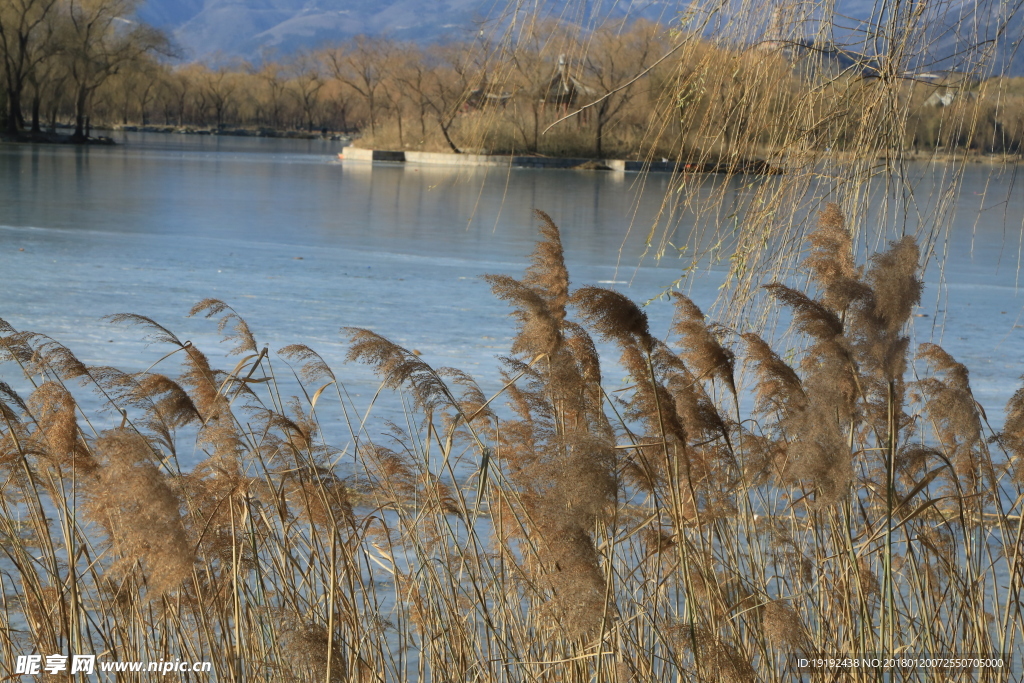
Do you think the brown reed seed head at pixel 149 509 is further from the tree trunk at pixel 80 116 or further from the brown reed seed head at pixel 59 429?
the tree trunk at pixel 80 116

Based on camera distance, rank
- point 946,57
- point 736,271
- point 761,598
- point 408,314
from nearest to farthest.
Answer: point 761,598 < point 946,57 < point 736,271 < point 408,314

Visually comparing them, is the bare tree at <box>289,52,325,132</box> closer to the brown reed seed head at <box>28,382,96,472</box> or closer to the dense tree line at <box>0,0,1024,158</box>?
the dense tree line at <box>0,0,1024,158</box>

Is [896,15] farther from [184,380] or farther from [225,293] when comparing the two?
[225,293]

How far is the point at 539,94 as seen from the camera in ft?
9.25

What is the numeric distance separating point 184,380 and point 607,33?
126cm

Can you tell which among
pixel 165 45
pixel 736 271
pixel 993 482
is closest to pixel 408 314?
pixel 736 271

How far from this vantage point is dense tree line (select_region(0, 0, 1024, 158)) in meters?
2.46

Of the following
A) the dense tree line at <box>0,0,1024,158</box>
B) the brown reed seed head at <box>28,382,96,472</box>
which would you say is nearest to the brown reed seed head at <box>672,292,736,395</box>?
the dense tree line at <box>0,0,1024,158</box>

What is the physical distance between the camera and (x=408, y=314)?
24.4ft

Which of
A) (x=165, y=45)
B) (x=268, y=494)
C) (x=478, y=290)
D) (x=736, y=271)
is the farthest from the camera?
(x=165, y=45)

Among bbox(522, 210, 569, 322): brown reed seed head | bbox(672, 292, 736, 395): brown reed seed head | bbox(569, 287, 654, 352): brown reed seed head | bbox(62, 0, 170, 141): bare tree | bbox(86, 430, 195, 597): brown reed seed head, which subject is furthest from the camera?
bbox(62, 0, 170, 141): bare tree

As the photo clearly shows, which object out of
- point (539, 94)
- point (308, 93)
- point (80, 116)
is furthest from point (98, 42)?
point (539, 94)

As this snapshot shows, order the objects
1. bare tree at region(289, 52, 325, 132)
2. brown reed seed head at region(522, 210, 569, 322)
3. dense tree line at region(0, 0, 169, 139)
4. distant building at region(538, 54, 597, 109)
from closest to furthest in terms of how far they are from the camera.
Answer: brown reed seed head at region(522, 210, 569, 322) < distant building at region(538, 54, 597, 109) < dense tree line at region(0, 0, 169, 139) < bare tree at region(289, 52, 325, 132)

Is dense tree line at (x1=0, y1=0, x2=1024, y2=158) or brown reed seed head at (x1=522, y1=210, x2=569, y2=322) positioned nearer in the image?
brown reed seed head at (x1=522, y1=210, x2=569, y2=322)
